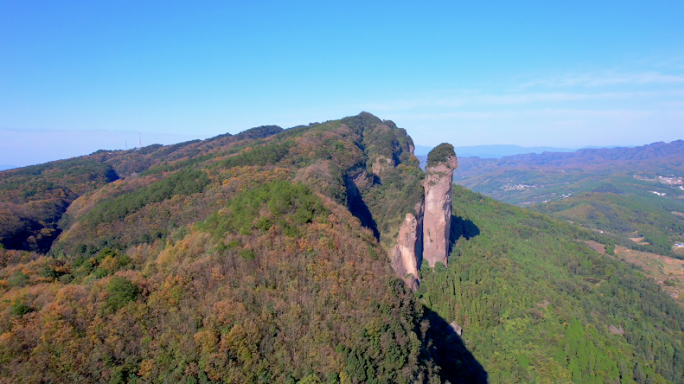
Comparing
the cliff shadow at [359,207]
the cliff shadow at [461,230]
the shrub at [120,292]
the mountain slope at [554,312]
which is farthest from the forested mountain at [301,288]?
the cliff shadow at [359,207]

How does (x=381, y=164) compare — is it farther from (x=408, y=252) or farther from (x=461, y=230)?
(x=408, y=252)

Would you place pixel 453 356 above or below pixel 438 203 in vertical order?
below

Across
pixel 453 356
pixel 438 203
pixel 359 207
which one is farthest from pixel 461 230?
pixel 453 356

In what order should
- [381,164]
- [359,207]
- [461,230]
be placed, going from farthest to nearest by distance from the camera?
[381,164]
[461,230]
[359,207]

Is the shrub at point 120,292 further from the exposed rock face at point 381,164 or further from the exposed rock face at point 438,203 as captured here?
the exposed rock face at point 381,164

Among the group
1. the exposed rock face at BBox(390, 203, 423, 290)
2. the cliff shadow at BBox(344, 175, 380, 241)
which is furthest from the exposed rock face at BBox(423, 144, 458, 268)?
the cliff shadow at BBox(344, 175, 380, 241)
